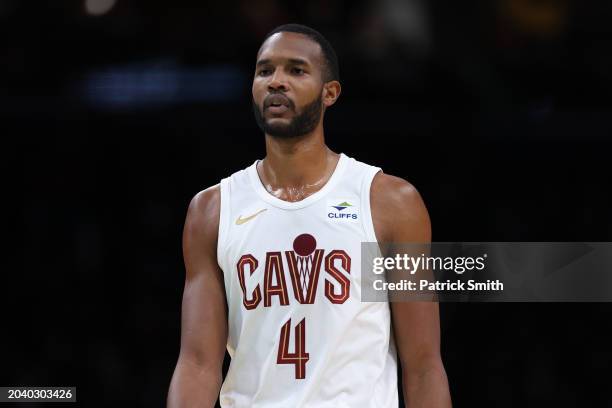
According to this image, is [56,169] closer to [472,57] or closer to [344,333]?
[472,57]

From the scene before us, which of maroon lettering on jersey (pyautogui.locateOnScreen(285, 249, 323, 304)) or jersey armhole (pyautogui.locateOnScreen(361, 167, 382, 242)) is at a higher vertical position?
jersey armhole (pyautogui.locateOnScreen(361, 167, 382, 242))

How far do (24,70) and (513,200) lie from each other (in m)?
3.68

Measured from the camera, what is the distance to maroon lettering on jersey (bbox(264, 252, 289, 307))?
13.1ft

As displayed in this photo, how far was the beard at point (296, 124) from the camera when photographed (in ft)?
13.4

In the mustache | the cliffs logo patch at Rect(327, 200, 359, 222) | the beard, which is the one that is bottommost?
the cliffs logo patch at Rect(327, 200, 359, 222)

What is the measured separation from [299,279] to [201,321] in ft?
1.42

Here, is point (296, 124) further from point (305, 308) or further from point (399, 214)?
point (305, 308)

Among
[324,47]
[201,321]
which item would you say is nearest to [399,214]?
[324,47]

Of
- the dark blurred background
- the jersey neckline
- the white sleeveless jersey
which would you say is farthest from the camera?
the dark blurred background

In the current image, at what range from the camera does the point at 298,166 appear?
4219 mm

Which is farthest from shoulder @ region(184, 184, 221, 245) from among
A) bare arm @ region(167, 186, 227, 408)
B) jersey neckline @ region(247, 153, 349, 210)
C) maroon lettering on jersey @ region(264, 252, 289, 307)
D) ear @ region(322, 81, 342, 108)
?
ear @ region(322, 81, 342, 108)

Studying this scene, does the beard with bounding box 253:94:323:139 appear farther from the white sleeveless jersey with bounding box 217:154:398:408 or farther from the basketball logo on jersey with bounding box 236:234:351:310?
the basketball logo on jersey with bounding box 236:234:351:310

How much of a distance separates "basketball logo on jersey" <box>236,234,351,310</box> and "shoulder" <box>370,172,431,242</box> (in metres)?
0.19

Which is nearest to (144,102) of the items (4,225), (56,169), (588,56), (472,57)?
(56,169)
